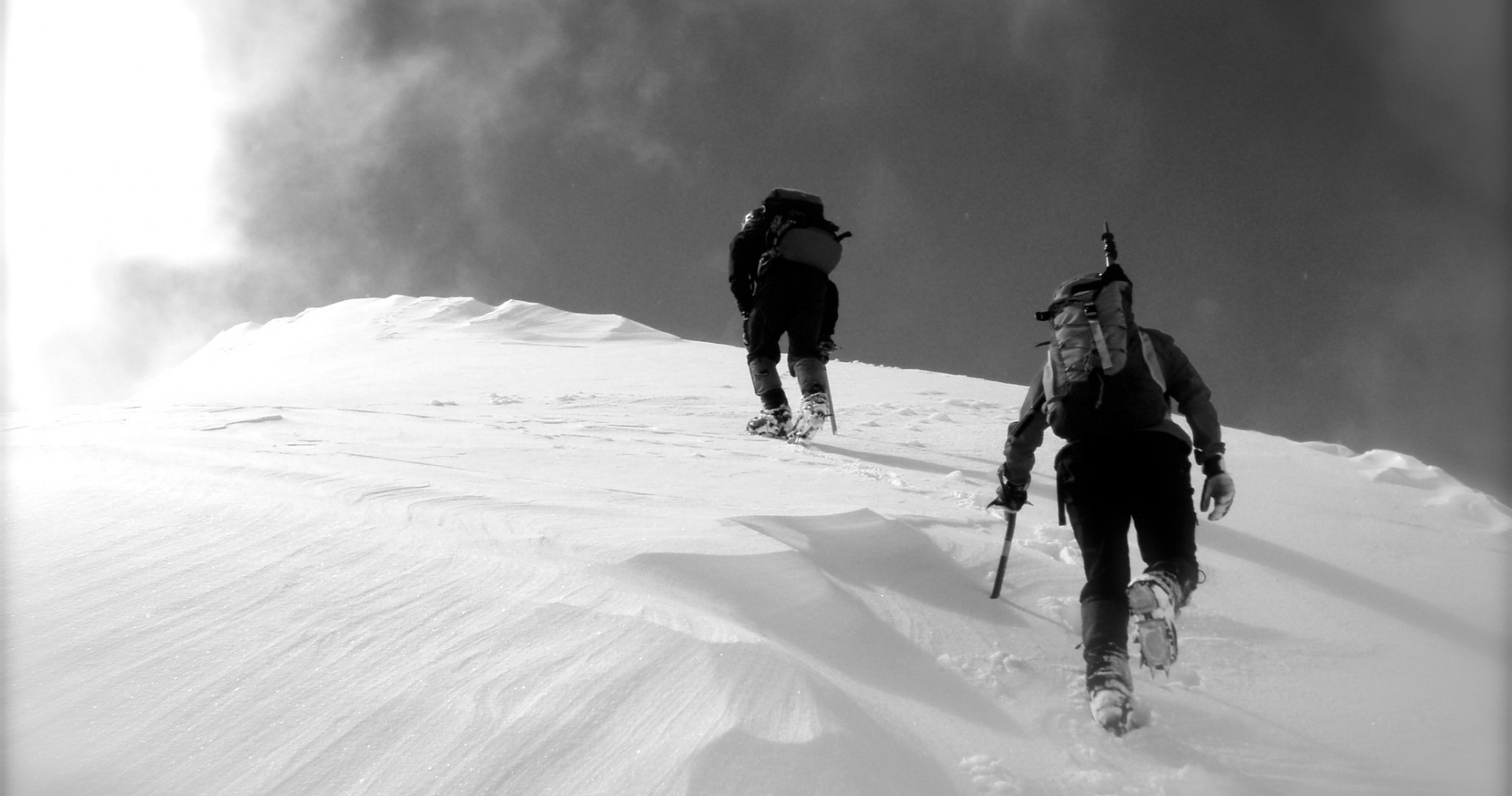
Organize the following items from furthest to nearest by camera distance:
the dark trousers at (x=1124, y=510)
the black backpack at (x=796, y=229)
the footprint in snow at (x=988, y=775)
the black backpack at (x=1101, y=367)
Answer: the black backpack at (x=796, y=229), the black backpack at (x=1101, y=367), the dark trousers at (x=1124, y=510), the footprint in snow at (x=988, y=775)

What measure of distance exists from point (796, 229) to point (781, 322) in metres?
0.69

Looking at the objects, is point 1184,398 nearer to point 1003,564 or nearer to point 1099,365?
point 1099,365

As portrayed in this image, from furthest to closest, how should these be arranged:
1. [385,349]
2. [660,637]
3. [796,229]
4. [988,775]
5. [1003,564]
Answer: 1. [385,349]
2. [796,229]
3. [1003,564]
4. [660,637]
5. [988,775]

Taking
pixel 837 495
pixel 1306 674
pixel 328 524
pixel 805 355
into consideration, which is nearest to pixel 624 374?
pixel 805 355

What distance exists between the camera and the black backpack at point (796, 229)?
618cm

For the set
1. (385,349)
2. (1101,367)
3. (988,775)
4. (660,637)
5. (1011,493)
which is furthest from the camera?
(385,349)

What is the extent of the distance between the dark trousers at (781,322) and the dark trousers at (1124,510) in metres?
3.53

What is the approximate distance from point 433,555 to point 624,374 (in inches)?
353

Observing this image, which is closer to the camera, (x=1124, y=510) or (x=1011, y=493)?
(x=1124, y=510)

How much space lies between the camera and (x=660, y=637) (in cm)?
204

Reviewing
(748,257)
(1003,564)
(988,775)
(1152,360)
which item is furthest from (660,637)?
(748,257)

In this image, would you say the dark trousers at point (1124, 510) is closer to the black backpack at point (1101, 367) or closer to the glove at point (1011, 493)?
the black backpack at point (1101, 367)

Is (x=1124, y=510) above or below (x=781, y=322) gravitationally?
below

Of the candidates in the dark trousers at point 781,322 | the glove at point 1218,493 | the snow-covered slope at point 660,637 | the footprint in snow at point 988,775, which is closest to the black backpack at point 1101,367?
the glove at point 1218,493
